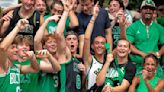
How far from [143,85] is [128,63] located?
19.8 inches

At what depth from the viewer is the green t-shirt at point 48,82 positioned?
30.9ft

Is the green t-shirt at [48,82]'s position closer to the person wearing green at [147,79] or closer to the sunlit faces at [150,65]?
the person wearing green at [147,79]

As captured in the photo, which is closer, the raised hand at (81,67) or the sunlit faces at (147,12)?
the raised hand at (81,67)

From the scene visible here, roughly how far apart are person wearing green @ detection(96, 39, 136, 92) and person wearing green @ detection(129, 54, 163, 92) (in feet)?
0.40

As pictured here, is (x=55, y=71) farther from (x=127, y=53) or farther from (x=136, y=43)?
(x=136, y=43)

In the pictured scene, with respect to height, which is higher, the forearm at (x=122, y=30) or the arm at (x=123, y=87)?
the forearm at (x=122, y=30)

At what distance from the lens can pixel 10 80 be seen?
8594 mm

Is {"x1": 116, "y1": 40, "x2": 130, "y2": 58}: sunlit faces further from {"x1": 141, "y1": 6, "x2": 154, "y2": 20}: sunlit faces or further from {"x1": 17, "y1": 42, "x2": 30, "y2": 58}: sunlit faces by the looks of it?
{"x1": 17, "y1": 42, "x2": 30, "y2": 58}: sunlit faces

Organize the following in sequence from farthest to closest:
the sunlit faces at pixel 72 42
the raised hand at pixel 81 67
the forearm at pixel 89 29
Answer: the forearm at pixel 89 29 → the sunlit faces at pixel 72 42 → the raised hand at pixel 81 67

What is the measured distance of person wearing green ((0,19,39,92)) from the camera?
8435mm

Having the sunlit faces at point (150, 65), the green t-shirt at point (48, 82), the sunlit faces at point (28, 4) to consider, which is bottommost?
the green t-shirt at point (48, 82)

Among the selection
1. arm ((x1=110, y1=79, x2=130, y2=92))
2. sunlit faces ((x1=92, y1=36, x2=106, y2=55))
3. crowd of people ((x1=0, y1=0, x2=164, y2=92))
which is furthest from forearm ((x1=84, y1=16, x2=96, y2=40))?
arm ((x1=110, y1=79, x2=130, y2=92))

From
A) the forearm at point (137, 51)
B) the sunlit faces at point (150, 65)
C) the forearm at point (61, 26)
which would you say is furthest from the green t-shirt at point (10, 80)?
the forearm at point (137, 51)

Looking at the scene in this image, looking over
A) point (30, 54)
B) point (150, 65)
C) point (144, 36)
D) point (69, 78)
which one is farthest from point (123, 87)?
point (30, 54)
